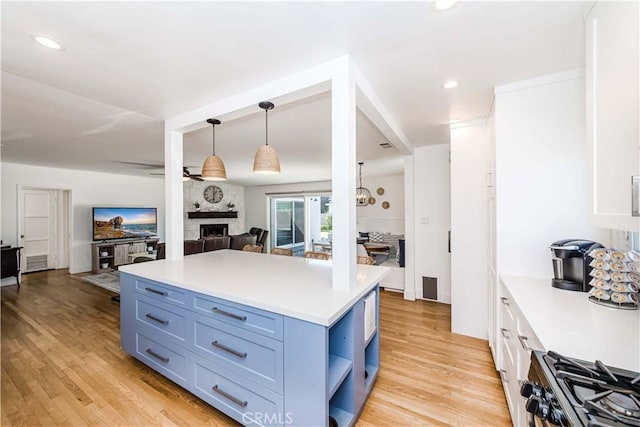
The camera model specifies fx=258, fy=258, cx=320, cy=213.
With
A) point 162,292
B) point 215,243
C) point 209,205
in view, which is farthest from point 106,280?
point 162,292

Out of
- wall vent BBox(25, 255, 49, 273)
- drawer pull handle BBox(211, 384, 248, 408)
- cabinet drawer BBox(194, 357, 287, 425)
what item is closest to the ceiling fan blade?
wall vent BBox(25, 255, 49, 273)

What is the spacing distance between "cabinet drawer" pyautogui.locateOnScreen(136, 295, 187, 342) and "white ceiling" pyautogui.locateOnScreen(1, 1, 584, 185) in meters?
1.73

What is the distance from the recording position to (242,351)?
153 cm

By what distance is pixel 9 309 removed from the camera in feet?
11.8

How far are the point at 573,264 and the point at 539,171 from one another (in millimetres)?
692

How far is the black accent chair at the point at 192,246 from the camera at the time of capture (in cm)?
505

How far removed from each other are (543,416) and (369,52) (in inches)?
73.0

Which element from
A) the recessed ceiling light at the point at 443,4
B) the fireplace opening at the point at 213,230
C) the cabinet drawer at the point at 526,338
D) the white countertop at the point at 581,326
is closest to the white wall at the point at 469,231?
the white countertop at the point at 581,326

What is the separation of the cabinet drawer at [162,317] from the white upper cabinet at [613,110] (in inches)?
95.1

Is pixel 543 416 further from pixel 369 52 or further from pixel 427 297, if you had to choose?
pixel 427 297

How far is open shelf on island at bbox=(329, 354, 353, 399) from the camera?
137 centimetres

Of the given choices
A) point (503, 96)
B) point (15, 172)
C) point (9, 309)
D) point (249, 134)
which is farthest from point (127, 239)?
point (503, 96)

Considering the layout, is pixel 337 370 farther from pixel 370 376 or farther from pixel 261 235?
pixel 261 235

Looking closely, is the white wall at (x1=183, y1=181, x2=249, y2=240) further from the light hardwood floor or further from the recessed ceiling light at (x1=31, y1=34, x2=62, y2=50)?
the recessed ceiling light at (x1=31, y1=34, x2=62, y2=50)
